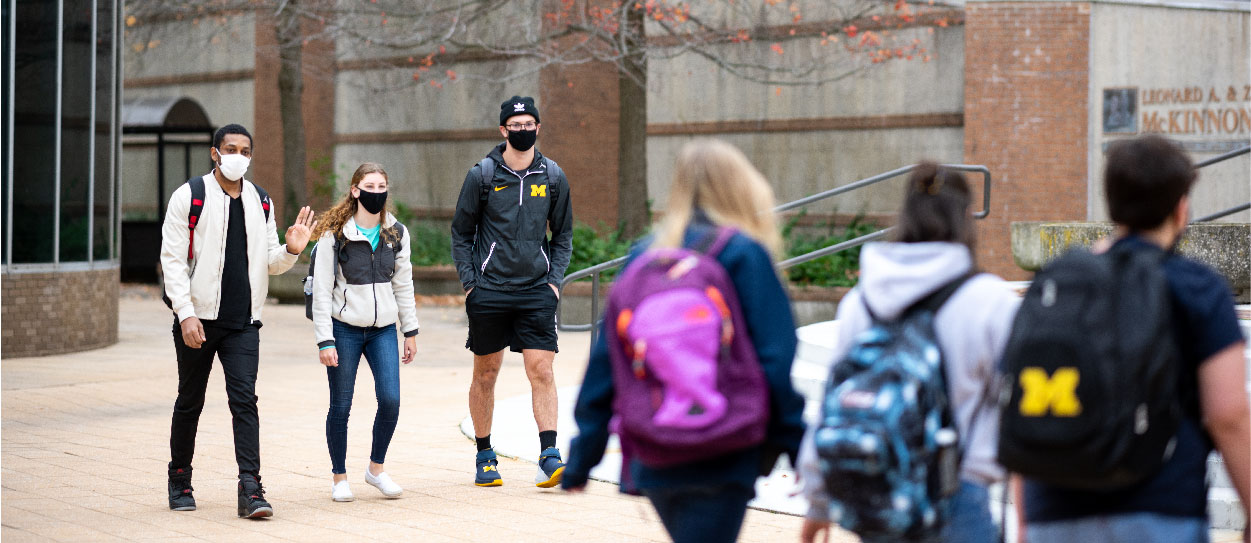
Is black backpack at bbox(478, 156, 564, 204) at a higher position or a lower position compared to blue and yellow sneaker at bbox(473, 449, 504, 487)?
higher

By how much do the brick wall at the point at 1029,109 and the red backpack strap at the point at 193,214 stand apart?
40.7ft

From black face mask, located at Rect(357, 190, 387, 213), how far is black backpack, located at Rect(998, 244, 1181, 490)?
455 centimetres

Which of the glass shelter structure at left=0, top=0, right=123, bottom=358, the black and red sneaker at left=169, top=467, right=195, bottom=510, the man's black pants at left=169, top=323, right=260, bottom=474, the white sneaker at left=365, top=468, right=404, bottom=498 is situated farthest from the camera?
the glass shelter structure at left=0, top=0, right=123, bottom=358

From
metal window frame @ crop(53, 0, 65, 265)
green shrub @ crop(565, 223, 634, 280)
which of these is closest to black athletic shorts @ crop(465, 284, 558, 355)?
metal window frame @ crop(53, 0, 65, 265)

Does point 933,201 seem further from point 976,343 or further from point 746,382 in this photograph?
point 746,382

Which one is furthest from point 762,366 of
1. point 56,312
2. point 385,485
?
point 56,312

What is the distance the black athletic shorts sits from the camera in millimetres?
7305

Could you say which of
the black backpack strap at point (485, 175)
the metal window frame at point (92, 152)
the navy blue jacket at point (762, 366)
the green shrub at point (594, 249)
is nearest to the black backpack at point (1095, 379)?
the navy blue jacket at point (762, 366)

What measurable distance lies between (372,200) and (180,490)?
5.44 feet

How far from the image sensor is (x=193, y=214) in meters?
6.55

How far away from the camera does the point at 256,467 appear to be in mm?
6578

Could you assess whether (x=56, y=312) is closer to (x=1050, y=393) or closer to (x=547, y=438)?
(x=547, y=438)

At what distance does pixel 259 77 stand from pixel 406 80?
3828mm

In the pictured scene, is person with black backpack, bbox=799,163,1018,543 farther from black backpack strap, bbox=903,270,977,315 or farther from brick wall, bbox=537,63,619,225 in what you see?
brick wall, bbox=537,63,619,225
